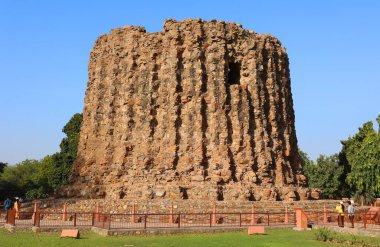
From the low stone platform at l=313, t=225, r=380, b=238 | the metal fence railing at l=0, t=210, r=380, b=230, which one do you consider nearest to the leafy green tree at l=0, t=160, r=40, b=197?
the metal fence railing at l=0, t=210, r=380, b=230

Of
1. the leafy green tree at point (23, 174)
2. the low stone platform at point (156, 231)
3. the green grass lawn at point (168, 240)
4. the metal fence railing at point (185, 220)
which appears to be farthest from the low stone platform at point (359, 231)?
the leafy green tree at point (23, 174)

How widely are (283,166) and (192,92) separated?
563 cm

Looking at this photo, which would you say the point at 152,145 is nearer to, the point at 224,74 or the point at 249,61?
the point at 224,74

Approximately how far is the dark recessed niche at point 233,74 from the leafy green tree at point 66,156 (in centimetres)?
1753

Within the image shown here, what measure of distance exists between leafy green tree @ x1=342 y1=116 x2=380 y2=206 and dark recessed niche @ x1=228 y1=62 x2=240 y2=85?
14.0 meters

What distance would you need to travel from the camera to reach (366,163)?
33.8 meters

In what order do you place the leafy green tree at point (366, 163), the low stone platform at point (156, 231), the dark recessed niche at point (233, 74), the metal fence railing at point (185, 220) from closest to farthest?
the low stone platform at point (156, 231) < the metal fence railing at point (185, 220) < the dark recessed niche at point (233, 74) < the leafy green tree at point (366, 163)

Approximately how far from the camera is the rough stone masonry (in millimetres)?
21469

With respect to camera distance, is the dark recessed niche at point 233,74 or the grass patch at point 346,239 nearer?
the grass patch at point 346,239

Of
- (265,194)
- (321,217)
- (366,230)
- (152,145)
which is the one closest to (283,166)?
(265,194)

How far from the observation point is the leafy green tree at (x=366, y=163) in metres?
33.3

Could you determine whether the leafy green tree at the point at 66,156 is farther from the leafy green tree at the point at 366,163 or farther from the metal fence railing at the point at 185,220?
the leafy green tree at the point at 366,163

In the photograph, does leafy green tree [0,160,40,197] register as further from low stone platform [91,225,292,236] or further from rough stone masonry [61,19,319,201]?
low stone platform [91,225,292,236]

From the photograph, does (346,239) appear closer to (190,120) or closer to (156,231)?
(156,231)
